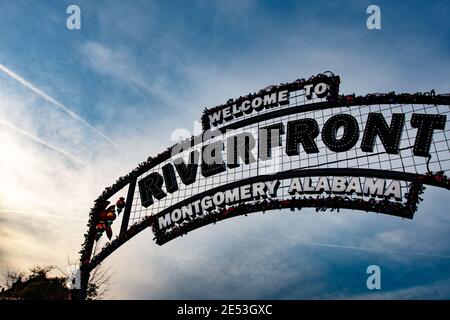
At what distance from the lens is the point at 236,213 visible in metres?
10.5

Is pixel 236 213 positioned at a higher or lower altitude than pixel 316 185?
lower

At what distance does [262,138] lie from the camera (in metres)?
11.3

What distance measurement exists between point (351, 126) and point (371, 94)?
1.09m
